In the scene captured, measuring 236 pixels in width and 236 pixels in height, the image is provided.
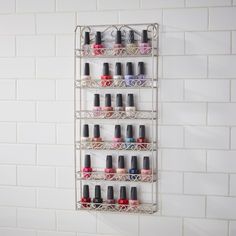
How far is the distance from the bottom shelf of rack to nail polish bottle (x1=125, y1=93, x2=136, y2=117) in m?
0.40

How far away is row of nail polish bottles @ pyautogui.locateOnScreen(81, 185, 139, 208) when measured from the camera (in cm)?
186

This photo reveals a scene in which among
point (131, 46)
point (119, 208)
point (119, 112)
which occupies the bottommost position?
point (119, 208)

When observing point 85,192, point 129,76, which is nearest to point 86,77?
point 129,76

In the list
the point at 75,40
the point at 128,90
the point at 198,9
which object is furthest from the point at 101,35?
the point at 198,9

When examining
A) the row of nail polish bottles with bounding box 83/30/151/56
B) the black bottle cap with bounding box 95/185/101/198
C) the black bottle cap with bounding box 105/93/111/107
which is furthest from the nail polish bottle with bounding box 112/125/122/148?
the row of nail polish bottles with bounding box 83/30/151/56

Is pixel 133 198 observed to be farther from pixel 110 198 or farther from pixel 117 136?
pixel 117 136

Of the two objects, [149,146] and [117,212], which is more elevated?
[149,146]

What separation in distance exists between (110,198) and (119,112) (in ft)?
1.25

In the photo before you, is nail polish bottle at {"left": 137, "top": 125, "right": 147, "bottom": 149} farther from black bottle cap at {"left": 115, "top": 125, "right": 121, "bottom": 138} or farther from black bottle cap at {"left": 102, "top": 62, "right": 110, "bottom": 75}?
black bottle cap at {"left": 102, "top": 62, "right": 110, "bottom": 75}

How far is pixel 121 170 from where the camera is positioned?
1.86 m

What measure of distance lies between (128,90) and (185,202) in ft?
1.80

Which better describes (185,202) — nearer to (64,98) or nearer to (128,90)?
(128,90)

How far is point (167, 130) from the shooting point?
6.14 ft

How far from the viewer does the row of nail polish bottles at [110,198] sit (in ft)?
6.11
